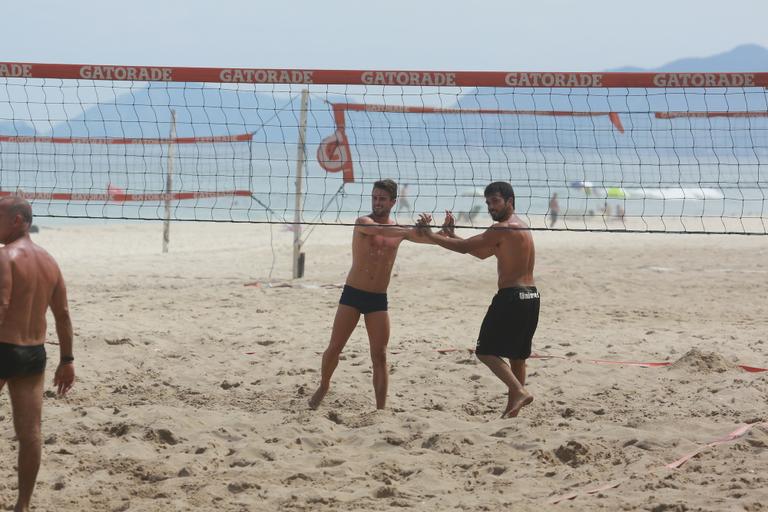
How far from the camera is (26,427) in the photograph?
422cm

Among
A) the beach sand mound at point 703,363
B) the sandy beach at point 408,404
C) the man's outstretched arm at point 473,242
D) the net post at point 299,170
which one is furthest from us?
the net post at point 299,170

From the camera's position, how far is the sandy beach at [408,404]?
4.71 metres

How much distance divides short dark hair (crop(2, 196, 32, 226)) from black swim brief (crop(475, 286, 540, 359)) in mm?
2854

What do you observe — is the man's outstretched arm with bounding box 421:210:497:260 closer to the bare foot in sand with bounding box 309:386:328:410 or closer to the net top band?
the net top band

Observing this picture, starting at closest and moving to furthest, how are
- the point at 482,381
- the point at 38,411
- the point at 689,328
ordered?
the point at 38,411 → the point at 482,381 → the point at 689,328

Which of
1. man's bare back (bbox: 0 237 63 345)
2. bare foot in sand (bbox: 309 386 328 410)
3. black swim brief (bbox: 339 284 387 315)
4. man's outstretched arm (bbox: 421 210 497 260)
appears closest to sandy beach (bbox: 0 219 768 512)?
bare foot in sand (bbox: 309 386 328 410)

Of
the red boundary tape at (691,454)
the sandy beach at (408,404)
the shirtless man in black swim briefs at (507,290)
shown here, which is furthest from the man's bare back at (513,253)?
the red boundary tape at (691,454)

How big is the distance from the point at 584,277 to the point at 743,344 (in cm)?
425

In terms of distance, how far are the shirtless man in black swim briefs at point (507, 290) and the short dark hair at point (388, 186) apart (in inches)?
11.8

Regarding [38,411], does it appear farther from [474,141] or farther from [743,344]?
[474,141]

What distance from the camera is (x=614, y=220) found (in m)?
34.5

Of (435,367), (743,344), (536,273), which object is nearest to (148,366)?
(435,367)

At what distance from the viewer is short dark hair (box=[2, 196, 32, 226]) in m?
4.30

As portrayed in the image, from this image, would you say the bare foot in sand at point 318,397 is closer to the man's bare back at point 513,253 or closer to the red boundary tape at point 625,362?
the man's bare back at point 513,253
